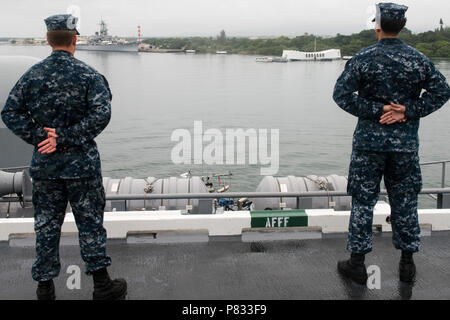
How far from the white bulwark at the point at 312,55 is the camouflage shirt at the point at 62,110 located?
110677mm

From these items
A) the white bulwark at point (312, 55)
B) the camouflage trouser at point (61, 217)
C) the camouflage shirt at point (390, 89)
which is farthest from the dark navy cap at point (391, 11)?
the white bulwark at point (312, 55)

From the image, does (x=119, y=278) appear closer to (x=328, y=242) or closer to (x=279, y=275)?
(x=279, y=275)

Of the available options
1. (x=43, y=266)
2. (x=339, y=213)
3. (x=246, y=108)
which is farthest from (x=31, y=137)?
(x=246, y=108)

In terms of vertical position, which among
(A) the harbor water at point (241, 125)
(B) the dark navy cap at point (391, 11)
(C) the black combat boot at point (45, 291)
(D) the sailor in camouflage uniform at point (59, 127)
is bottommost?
(A) the harbor water at point (241, 125)

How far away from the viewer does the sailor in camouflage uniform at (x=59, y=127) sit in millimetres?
2959

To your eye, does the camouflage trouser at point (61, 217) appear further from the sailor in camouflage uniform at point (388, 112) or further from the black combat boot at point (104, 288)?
the sailor in camouflage uniform at point (388, 112)

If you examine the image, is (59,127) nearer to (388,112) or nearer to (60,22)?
(60,22)

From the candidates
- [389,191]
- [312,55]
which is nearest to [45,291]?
[389,191]

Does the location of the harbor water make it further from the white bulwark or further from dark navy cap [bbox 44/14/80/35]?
the white bulwark

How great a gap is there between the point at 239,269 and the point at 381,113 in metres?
1.42

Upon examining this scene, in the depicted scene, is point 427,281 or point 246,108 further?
point 246,108

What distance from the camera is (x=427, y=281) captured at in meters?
3.47
